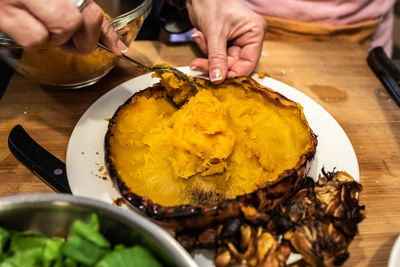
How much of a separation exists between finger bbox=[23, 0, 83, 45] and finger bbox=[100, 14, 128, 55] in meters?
0.14

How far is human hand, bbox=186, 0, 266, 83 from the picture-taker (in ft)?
4.80

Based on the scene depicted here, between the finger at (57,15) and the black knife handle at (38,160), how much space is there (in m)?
0.39

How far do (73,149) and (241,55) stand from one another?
726 millimetres

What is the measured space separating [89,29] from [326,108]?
92cm

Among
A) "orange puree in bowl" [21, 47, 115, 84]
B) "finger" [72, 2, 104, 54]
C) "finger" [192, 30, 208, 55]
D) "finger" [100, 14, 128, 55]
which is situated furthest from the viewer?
"finger" [192, 30, 208, 55]

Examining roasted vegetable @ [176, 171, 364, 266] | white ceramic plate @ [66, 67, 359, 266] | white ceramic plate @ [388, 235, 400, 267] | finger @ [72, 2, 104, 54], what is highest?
finger @ [72, 2, 104, 54]

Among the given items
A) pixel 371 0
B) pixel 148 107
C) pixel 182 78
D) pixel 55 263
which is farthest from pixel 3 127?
pixel 371 0

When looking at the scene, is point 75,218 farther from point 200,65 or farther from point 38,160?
point 200,65

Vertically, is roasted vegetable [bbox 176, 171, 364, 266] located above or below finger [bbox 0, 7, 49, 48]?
below

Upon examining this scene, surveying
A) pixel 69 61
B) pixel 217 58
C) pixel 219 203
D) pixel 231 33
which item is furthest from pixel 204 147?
pixel 231 33

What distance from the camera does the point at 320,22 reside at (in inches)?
76.7

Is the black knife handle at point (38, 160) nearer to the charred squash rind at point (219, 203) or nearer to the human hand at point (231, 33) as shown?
the charred squash rind at point (219, 203)

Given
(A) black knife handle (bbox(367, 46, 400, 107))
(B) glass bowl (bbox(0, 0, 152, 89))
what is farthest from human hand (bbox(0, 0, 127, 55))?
(A) black knife handle (bbox(367, 46, 400, 107))

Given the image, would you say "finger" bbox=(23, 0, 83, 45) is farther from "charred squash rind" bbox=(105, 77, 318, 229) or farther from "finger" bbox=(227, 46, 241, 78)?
"finger" bbox=(227, 46, 241, 78)
